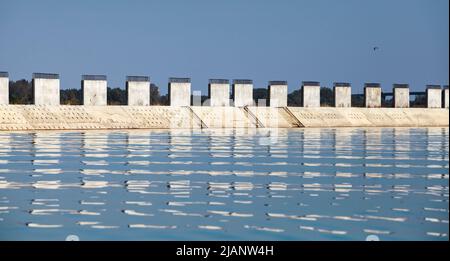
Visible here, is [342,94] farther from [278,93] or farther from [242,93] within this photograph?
[242,93]

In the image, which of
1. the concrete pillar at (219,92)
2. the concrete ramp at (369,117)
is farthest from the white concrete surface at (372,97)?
the concrete pillar at (219,92)

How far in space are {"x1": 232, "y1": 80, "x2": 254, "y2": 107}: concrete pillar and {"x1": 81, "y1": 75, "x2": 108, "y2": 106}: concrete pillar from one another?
932 centimetres

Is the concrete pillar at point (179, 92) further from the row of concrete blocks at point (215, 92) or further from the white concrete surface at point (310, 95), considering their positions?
the white concrete surface at point (310, 95)

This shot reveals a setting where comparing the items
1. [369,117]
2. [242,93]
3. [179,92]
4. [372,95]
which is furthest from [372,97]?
[179,92]

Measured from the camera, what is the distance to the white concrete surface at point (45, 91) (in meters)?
43.9

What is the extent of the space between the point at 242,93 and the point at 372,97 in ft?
38.9

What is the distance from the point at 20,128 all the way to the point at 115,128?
17.3 ft

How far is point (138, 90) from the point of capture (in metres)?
48.1

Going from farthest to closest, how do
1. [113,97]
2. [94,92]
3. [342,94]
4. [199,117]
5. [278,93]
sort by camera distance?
[113,97] → [342,94] → [278,93] → [94,92] → [199,117]

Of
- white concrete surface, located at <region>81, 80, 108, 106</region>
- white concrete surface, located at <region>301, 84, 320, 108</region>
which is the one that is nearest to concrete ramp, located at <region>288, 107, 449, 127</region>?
white concrete surface, located at <region>301, 84, 320, 108</region>
